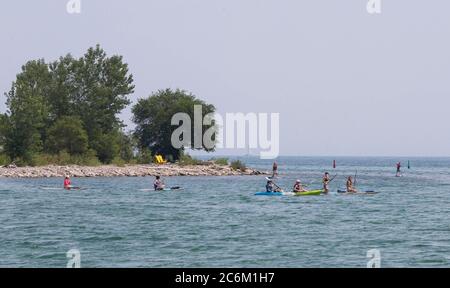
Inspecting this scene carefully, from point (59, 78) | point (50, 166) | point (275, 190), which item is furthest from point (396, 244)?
point (59, 78)

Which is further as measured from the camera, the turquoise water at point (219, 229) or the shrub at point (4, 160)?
the shrub at point (4, 160)

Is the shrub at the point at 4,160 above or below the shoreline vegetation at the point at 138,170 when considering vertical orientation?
above

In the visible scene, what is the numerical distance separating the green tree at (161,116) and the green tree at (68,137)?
53.2 ft

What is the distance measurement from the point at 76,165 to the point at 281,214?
196 feet

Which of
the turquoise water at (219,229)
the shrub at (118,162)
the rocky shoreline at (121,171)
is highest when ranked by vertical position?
the shrub at (118,162)

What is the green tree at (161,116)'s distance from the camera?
122438 mm

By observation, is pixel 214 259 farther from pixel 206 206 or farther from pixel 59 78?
pixel 59 78

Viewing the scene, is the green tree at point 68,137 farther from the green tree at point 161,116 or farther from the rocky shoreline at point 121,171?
the green tree at point 161,116

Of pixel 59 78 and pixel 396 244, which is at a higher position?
pixel 59 78

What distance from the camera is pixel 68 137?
107938 mm

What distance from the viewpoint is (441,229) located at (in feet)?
136

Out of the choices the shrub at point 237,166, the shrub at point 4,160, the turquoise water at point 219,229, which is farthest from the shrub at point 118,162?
the turquoise water at point 219,229

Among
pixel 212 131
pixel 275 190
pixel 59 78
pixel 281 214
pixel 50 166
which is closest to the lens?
pixel 281 214

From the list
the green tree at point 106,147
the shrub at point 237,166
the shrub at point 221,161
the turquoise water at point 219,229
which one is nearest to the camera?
the turquoise water at point 219,229
